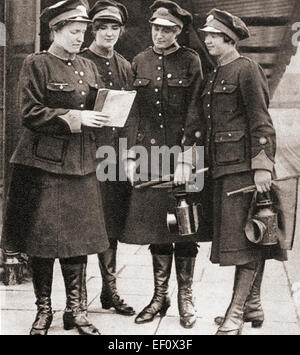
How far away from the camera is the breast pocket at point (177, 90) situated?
4.53m

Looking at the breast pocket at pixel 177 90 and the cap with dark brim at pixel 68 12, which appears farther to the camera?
the breast pocket at pixel 177 90

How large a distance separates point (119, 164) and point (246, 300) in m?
1.36

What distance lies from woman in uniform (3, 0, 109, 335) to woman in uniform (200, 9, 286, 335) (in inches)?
31.5

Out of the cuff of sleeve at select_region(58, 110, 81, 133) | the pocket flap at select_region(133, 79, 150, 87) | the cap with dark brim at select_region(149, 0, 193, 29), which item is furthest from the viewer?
the pocket flap at select_region(133, 79, 150, 87)

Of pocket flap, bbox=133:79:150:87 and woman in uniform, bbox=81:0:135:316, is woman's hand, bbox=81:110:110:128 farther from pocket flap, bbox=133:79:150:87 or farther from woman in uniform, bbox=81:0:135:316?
pocket flap, bbox=133:79:150:87

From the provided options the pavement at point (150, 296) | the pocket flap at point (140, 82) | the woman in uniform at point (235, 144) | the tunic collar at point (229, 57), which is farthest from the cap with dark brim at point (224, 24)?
the pavement at point (150, 296)

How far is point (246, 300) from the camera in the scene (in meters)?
4.47

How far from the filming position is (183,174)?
4391mm

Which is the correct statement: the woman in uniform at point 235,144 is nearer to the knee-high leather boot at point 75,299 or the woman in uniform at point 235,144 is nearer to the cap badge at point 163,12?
the cap badge at point 163,12

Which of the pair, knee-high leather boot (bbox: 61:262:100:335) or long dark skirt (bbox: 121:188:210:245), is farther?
long dark skirt (bbox: 121:188:210:245)

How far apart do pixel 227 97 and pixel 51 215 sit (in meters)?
1.42

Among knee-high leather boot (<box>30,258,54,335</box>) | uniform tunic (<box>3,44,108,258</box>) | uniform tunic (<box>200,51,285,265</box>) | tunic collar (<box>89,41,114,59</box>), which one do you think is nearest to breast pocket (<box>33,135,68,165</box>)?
uniform tunic (<box>3,44,108,258</box>)

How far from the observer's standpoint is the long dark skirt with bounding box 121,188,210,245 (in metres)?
4.60

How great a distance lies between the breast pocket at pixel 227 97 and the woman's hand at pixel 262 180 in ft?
1.53
